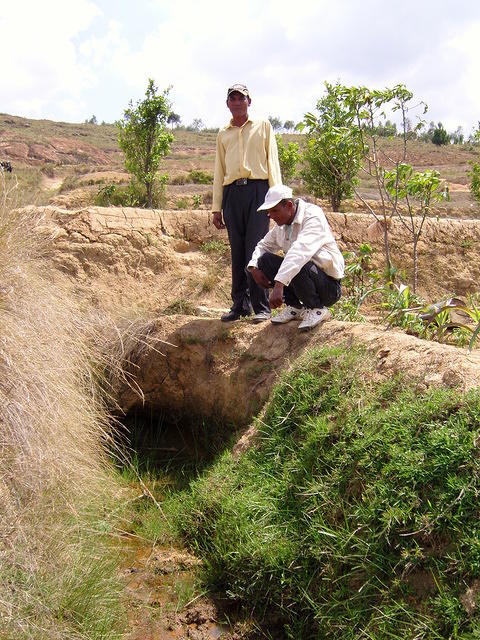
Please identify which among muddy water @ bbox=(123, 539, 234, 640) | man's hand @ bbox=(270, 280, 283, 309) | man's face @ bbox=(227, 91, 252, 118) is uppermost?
man's face @ bbox=(227, 91, 252, 118)

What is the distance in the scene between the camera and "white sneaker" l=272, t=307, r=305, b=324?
14.1 feet

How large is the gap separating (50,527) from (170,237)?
4151 mm

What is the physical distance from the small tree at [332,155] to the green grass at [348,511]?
2507mm

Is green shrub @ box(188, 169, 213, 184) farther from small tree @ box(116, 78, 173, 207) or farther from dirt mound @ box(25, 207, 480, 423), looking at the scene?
dirt mound @ box(25, 207, 480, 423)

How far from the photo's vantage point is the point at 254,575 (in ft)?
9.95

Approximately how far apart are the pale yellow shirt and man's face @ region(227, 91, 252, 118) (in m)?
0.08

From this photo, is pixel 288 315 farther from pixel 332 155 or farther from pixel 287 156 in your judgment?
pixel 287 156

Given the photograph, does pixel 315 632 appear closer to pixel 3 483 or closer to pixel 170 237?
pixel 3 483

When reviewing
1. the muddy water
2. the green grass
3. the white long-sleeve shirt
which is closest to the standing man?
the white long-sleeve shirt

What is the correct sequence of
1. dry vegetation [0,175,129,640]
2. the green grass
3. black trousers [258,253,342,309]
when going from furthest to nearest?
black trousers [258,253,342,309] → dry vegetation [0,175,129,640] → the green grass

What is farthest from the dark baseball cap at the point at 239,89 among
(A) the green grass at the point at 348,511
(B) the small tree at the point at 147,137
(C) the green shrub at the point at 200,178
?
(C) the green shrub at the point at 200,178

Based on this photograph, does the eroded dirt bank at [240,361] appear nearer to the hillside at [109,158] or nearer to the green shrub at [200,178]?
the hillside at [109,158]

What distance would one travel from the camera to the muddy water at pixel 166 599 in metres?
3.05

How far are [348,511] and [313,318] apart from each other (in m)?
1.54
